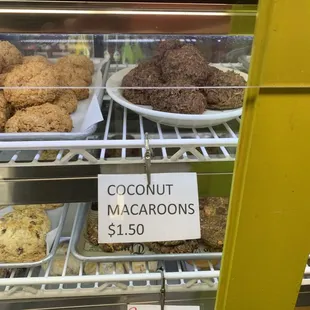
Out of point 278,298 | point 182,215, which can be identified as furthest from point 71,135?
point 278,298

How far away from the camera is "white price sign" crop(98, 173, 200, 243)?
732mm

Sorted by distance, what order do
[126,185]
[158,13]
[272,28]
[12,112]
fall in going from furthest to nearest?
[12,112] → [126,185] → [158,13] → [272,28]

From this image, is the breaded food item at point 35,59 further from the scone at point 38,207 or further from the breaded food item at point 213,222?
the breaded food item at point 213,222

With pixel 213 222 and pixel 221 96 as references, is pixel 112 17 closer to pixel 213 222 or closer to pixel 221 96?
pixel 221 96

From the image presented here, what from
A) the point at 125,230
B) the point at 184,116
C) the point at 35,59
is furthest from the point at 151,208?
the point at 35,59

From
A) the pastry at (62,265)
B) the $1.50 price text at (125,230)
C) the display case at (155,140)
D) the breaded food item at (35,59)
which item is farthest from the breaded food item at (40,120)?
the pastry at (62,265)

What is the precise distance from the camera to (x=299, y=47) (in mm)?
477

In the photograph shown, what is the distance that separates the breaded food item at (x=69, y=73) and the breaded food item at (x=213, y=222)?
417mm

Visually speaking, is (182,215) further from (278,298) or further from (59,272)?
(59,272)

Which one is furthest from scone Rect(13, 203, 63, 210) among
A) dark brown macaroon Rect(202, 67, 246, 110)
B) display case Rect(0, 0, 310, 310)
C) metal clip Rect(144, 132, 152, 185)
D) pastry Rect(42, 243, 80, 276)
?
dark brown macaroon Rect(202, 67, 246, 110)

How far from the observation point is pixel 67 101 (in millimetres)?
877

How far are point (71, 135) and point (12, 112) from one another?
165mm

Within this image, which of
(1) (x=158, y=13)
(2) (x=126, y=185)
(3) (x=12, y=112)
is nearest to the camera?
(1) (x=158, y=13)

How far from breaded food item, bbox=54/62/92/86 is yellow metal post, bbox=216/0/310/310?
1.61 feet
